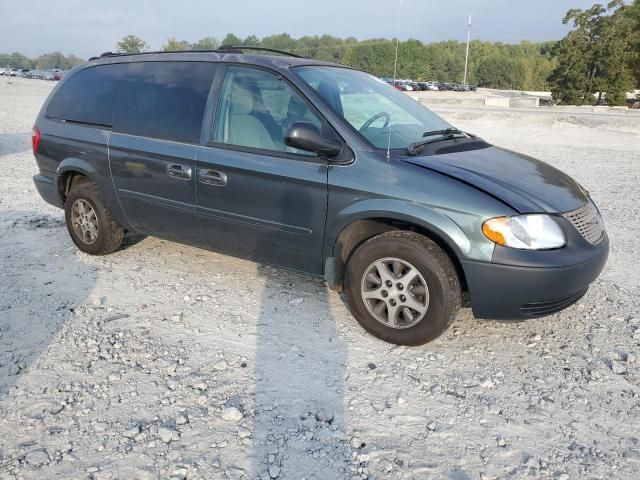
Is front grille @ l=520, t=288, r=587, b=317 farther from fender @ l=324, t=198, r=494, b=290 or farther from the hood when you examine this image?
the hood

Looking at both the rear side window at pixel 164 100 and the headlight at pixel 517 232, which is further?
the rear side window at pixel 164 100

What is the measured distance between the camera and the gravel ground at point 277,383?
2697 millimetres

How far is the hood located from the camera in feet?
11.5

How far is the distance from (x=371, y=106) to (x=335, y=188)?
948mm

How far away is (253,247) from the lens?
4336 millimetres

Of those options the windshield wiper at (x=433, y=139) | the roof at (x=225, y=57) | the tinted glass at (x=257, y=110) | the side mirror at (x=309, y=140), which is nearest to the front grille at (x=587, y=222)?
the windshield wiper at (x=433, y=139)

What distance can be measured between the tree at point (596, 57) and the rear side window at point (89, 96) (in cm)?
4388

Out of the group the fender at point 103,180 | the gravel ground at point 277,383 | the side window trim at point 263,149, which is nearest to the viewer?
the gravel ground at point 277,383

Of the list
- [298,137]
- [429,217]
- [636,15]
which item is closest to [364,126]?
[298,137]

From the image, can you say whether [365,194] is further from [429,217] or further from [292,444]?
[292,444]

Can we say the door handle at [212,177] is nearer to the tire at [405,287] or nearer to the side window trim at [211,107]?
the side window trim at [211,107]

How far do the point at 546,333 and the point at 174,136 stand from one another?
10.4ft

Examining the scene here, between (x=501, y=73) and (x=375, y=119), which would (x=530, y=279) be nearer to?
(x=375, y=119)

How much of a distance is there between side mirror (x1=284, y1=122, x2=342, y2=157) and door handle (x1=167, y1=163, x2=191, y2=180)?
1.01m
